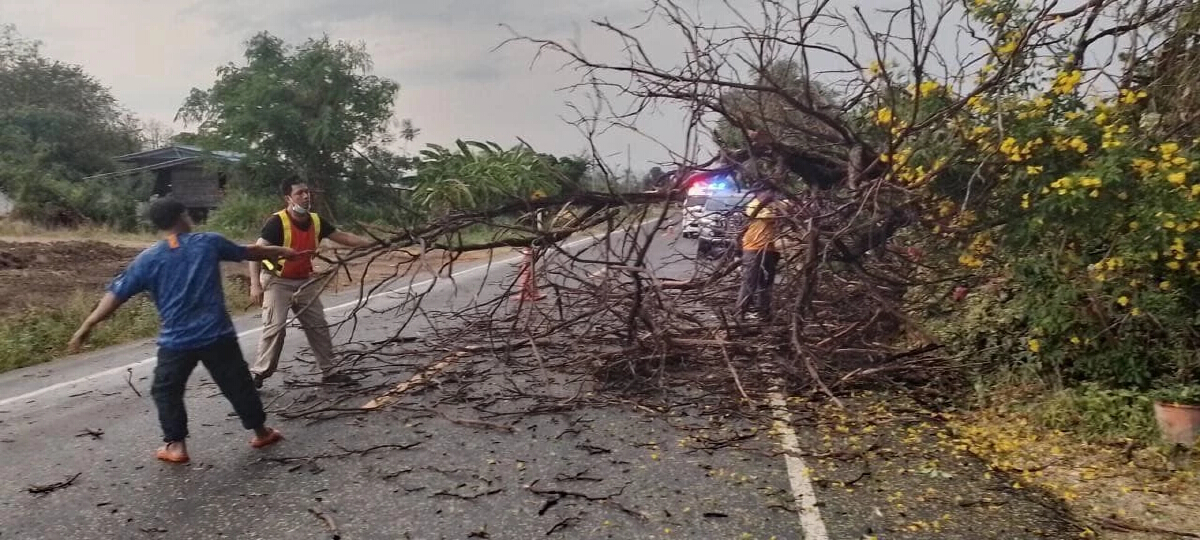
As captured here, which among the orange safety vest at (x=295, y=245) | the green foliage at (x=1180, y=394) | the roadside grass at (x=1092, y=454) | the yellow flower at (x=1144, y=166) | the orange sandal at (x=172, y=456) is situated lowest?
the orange sandal at (x=172, y=456)

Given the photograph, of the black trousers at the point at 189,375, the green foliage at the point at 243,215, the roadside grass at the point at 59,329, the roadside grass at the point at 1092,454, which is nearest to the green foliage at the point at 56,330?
the roadside grass at the point at 59,329

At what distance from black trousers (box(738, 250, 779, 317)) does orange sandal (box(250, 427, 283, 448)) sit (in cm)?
384

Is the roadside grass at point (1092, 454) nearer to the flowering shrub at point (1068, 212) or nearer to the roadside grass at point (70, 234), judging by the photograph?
the flowering shrub at point (1068, 212)

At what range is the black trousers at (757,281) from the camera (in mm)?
7773

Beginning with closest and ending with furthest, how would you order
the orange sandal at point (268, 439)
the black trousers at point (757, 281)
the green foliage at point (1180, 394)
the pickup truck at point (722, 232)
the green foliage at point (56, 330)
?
1. the green foliage at point (1180, 394)
2. the orange sandal at point (268, 439)
3. the black trousers at point (757, 281)
4. the pickup truck at point (722, 232)
5. the green foliage at point (56, 330)

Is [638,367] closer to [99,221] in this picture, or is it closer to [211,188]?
[99,221]

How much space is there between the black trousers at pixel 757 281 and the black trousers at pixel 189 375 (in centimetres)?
400

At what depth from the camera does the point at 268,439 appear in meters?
5.62

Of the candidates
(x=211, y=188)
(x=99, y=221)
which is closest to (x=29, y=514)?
(x=99, y=221)

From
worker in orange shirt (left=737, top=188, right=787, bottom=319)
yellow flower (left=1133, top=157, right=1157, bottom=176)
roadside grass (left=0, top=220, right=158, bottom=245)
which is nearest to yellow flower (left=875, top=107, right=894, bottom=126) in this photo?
worker in orange shirt (left=737, top=188, right=787, bottom=319)

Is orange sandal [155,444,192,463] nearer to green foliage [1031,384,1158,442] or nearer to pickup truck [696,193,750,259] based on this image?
pickup truck [696,193,750,259]

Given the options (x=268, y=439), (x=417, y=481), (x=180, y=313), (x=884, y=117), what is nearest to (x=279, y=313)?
(x=268, y=439)

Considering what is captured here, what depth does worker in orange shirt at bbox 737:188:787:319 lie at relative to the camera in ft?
24.7

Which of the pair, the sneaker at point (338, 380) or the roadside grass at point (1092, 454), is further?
the sneaker at point (338, 380)
